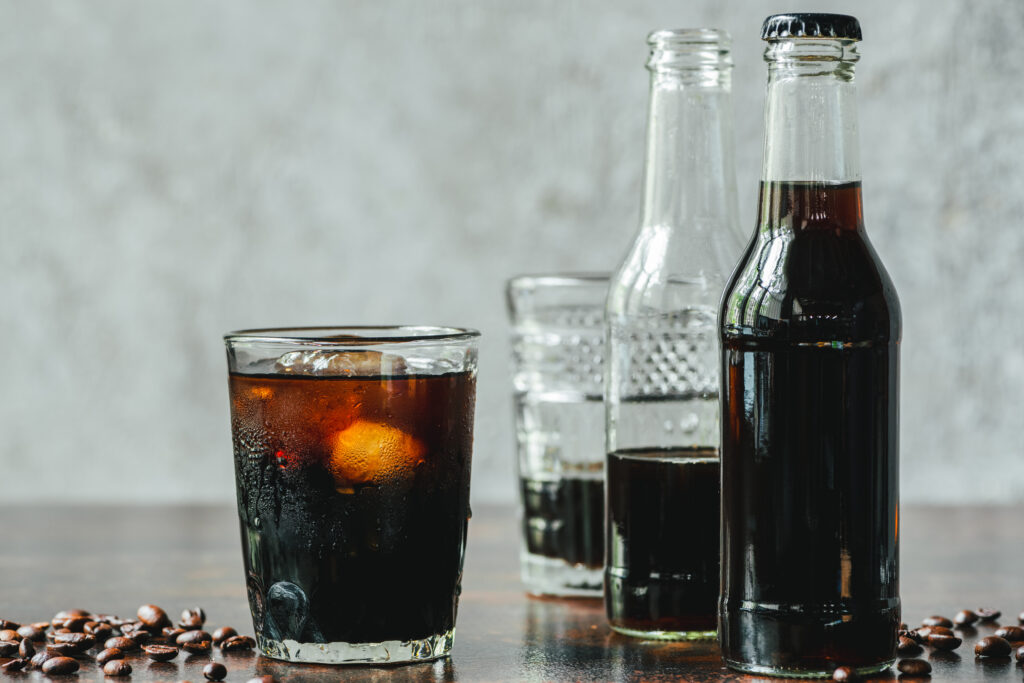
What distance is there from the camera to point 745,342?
0.83m

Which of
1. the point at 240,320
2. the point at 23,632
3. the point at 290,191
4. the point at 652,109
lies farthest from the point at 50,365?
the point at 652,109

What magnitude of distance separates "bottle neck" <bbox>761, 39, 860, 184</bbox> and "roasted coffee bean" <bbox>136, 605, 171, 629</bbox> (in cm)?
56

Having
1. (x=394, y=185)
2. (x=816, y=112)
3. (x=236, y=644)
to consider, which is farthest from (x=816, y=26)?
(x=394, y=185)

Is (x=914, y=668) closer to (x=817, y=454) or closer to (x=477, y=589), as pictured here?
(x=817, y=454)

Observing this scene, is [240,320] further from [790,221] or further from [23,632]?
[790,221]

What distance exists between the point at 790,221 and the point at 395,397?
288 mm

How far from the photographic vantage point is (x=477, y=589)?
3.78ft

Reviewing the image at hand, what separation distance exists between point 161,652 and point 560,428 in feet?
1.36

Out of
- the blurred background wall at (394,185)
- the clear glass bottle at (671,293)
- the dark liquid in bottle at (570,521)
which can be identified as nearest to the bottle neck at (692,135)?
the clear glass bottle at (671,293)

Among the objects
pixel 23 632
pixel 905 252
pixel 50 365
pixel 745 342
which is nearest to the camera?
pixel 745 342

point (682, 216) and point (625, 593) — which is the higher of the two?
point (682, 216)

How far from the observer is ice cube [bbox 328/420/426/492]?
2.82ft

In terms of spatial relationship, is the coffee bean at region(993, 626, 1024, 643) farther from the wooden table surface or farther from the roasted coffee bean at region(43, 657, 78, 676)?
the roasted coffee bean at region(43, 657, 78, 676)

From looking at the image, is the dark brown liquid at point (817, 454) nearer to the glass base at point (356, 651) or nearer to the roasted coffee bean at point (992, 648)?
the roasted coffee bean at point (992, 648)
